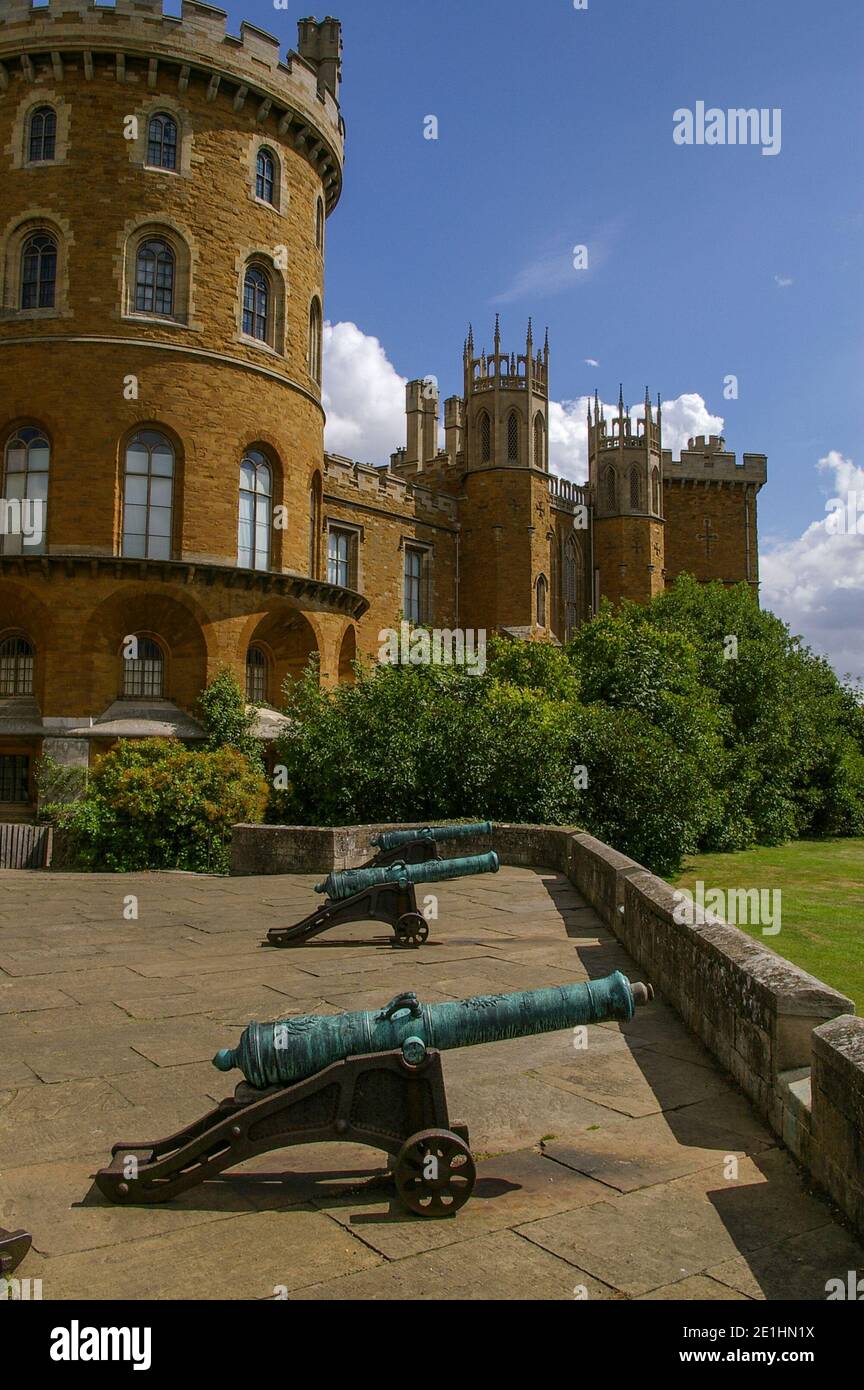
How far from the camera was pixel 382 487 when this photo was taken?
34.3 m

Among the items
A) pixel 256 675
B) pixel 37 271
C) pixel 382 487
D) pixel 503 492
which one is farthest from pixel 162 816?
pixel 503 492

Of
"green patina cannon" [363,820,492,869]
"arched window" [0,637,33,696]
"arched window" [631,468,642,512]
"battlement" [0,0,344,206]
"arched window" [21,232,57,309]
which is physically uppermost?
"battlement" [0,0,344,206]

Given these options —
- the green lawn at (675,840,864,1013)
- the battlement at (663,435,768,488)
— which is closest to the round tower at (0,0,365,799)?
the green lawn at (675,840,864,1013)

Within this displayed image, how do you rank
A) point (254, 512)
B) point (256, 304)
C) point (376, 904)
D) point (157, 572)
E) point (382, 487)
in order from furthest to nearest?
1. point (382, 487)
2. point (256, 304)
3. point (254, 512)
4. point (157, 572)
5. point (376, 904)

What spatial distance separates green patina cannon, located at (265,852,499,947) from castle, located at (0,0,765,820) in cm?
1346

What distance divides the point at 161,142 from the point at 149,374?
16.8ft

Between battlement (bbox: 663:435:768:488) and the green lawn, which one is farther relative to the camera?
battlement (bbox: 663:435:768:488)

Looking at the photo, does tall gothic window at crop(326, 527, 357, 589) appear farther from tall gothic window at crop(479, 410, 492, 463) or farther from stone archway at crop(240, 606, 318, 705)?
stone archway at crop(240, 606, 318, 705)

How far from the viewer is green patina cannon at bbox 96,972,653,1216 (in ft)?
13.2

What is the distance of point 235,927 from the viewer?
33.8 ft

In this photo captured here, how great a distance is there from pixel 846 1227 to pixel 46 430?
21993 millimetres

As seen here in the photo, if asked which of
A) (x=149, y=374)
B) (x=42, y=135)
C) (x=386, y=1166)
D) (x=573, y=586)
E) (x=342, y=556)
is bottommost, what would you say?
(x=386, y=1166)

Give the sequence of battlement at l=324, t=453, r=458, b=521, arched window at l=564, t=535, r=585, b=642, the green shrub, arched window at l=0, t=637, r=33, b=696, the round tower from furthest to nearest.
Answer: arched window at l=564, t=535, r=585, b=642, battlement at l=324, t=453, r=458, b=521, arched window at l=0, t=637, r=33, b=696, the round tower, the green shrub

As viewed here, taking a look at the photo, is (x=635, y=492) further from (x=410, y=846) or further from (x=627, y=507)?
(x=410, y=846)
